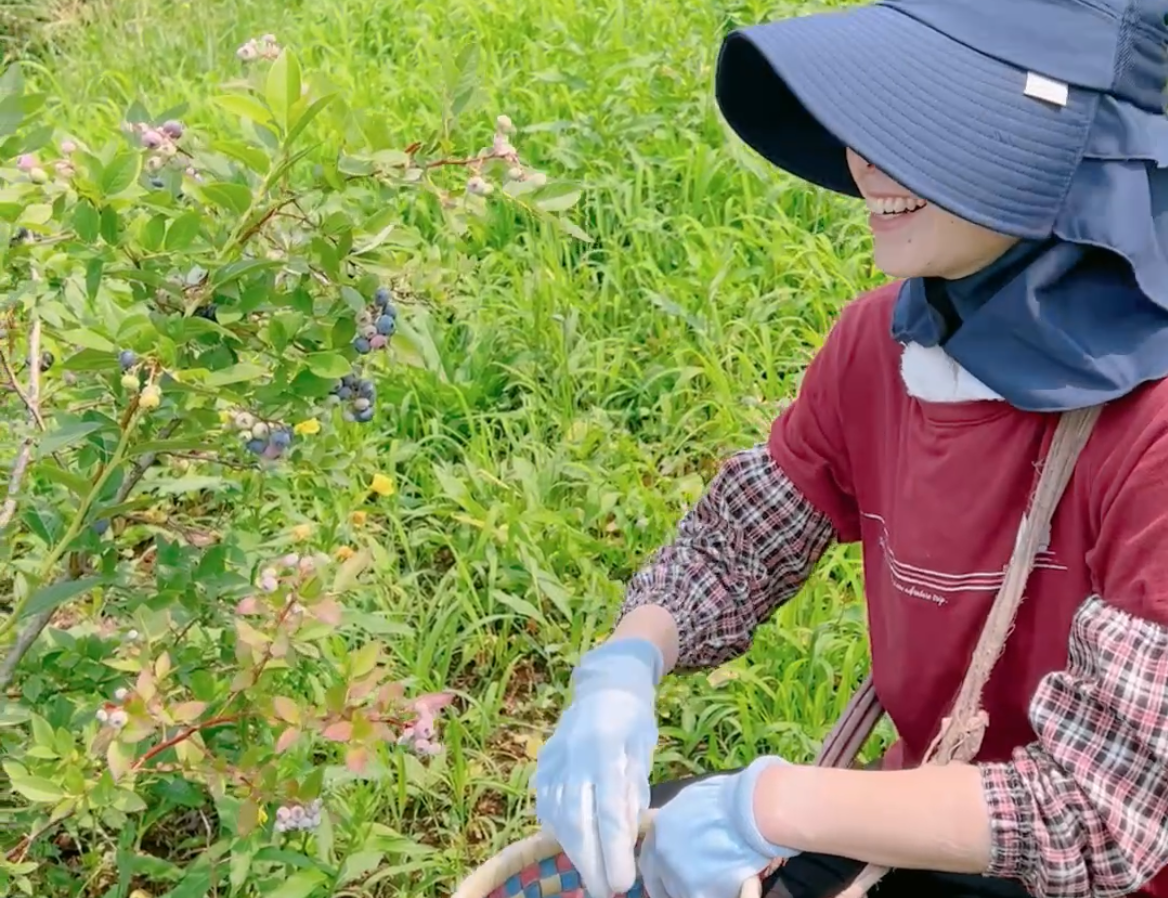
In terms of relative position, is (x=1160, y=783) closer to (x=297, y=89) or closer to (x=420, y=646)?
(x=297, y=89)

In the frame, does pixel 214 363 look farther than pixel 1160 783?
Yes

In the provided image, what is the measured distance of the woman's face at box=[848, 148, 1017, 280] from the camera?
3.37 ft

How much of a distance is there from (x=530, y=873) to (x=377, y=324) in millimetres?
543

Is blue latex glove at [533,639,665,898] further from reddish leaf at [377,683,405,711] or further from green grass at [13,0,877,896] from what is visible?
green grass at [13,0,877,896]

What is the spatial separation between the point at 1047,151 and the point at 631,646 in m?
0.60

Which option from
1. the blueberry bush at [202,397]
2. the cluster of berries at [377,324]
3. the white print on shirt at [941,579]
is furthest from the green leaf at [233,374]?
the white print on shirt at [941,579]

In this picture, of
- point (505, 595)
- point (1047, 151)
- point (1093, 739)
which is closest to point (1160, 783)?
point (1093, 739)

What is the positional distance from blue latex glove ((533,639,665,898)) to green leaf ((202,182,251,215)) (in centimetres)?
54

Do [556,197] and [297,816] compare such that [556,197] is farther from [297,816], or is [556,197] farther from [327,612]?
[297,816]

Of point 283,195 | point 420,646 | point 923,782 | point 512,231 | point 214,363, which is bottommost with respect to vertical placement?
point 420,646

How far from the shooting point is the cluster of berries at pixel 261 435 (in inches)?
45.6

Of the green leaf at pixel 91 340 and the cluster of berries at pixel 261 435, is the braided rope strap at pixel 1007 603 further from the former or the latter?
the green leaf at pixel 91 340

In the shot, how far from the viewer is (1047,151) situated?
0.94 metres

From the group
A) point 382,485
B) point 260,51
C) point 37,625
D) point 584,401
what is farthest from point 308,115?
point 584,401
